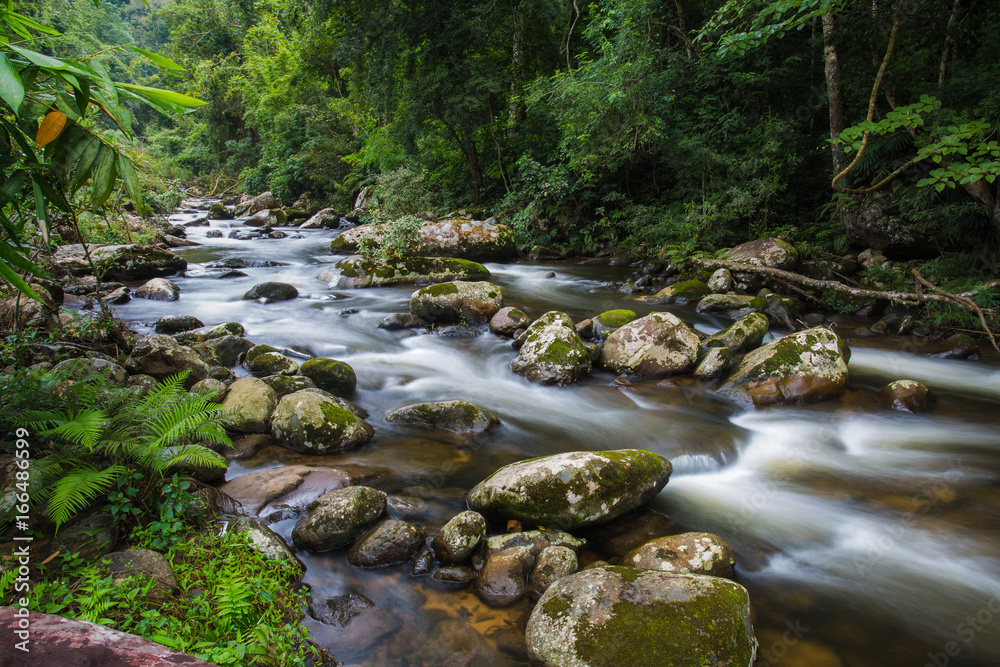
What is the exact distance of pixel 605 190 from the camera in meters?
14.9

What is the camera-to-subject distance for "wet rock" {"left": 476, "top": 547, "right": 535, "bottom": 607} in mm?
3285

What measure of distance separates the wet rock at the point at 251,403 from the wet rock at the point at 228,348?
162 cm

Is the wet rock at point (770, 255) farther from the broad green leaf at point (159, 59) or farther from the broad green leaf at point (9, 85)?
the broad green leaf at point (9, 85)

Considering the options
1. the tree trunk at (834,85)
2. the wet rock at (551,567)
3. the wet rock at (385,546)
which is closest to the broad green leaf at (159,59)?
the wet rock at (385,546)

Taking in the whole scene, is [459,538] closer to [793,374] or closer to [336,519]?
[336,519]

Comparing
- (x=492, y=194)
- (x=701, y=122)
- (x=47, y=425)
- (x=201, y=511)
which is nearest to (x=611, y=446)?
(x=201, y=511)

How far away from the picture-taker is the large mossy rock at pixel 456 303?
347 inches

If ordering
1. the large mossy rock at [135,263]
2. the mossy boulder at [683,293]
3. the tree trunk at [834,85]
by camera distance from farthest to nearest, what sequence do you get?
the large mossy rock at [135,263] → the mossy boulder at [683,293] → the tree trunk at [834,85]

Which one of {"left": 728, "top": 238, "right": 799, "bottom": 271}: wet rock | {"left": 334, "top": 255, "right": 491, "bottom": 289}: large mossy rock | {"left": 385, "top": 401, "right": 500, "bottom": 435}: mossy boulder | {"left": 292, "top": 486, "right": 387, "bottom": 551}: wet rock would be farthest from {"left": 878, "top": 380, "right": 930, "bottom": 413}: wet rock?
{"left": 334, "top": 255, "right": 491, "bottom": 289}: large mossy rock

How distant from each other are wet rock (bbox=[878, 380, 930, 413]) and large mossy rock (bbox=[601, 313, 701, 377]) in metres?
2.23

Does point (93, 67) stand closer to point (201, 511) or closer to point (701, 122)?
point (201, 511)

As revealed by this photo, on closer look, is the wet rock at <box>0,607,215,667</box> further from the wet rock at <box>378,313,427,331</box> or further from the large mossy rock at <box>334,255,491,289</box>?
the large mossy rock at <box>334,255,491,289</box>

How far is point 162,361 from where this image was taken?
211 inches

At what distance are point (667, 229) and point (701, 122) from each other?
2.81m
